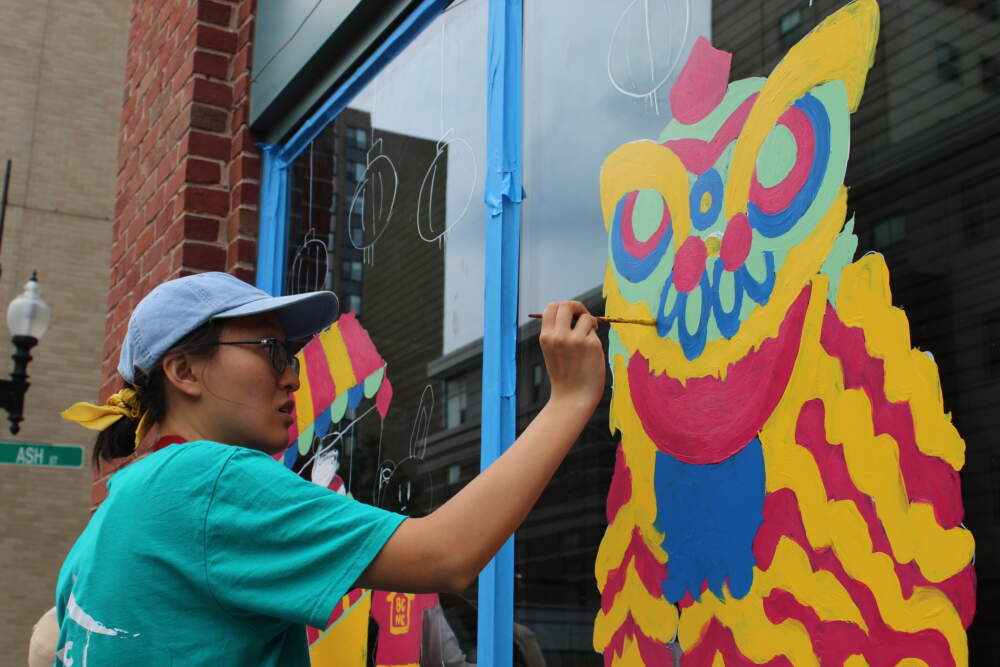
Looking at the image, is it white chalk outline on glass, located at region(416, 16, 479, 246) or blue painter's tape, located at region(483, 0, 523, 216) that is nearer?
blue painter's tape, located at region(483, 0, 523, 216)

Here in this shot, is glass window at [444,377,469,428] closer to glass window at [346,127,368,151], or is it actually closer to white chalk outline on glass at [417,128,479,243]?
white chalk outline on glass at [417,128,479,243]

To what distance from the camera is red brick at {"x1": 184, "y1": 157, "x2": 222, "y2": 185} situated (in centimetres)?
423

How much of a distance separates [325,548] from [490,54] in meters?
1.67

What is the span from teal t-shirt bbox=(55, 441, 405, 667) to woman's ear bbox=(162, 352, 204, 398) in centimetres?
22

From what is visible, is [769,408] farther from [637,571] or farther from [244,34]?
[244,34]

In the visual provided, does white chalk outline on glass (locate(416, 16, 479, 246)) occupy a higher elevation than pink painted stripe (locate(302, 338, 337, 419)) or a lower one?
higher

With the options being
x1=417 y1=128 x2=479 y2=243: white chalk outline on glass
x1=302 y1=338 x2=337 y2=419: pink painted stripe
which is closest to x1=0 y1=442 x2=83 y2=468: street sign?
x1=302 y1=338 x2=337 y2=419: pink painted stripe

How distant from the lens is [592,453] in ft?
7.88

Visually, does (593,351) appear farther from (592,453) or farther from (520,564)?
(520,564)

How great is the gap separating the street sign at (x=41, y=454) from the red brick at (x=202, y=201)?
14.2ft

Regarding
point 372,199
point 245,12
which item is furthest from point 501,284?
point 245,12

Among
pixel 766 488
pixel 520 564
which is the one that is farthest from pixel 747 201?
pixel 520 564

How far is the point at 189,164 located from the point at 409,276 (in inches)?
56.4

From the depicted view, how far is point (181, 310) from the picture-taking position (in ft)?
6.44
